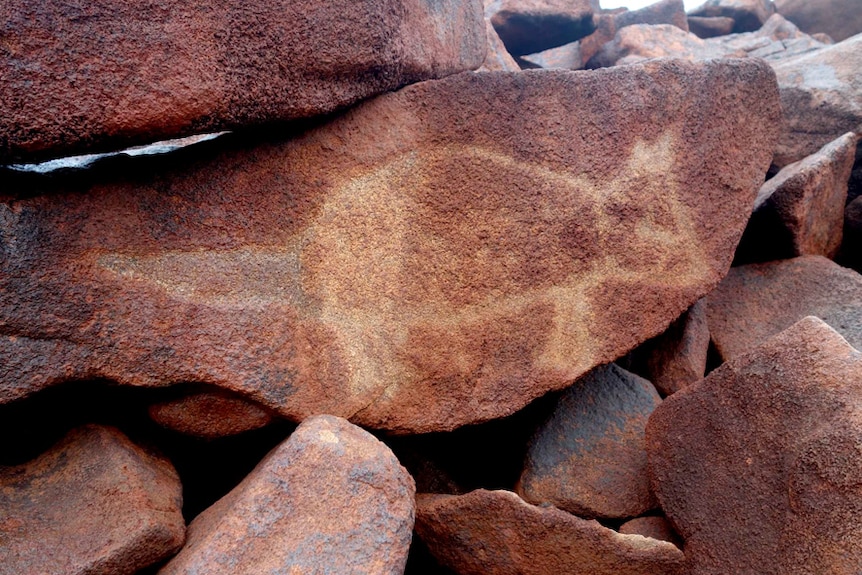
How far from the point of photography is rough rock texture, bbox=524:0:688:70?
2.26 meters

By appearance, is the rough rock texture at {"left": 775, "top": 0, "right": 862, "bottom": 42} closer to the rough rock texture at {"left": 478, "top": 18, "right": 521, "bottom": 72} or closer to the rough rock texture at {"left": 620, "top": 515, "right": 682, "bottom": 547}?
the rough rock texture at {"left": 478, "top": 18, "right": 521, "bottom": 72}

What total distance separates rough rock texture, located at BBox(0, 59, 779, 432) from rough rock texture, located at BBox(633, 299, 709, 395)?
0.38ft

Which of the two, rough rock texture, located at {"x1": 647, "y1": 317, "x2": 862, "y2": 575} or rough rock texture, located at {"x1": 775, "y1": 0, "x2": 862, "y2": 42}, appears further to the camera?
rough rock texture, located at {"x1": 775, "y1": 0, "x2": 862, "y2": 42}

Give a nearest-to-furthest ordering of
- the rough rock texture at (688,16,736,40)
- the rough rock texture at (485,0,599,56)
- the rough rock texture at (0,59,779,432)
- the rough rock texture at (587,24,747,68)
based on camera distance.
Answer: the rough rock texture at (0,59,779,432) → the rough rock texture at (485,0,599,56) → the rough rock texture at (587,24,747,68) → the rough rock texture at (688,16,736,40)

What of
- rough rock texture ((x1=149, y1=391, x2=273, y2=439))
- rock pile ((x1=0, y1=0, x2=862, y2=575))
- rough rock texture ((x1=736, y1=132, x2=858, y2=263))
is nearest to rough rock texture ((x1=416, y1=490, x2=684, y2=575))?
rock pile ((x1=0, y1=0, x2=862, y2=575))

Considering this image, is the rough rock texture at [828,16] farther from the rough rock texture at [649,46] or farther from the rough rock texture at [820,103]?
the rough rock texture at [820,103]

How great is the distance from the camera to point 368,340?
2.86 ft

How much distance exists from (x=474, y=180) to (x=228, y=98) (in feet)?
1.08

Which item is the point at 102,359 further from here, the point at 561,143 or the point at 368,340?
the point at 561,143

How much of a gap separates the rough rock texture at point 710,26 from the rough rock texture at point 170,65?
7.82ft

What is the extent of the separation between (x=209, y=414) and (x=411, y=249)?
0.32 m

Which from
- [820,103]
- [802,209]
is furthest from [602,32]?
[802,209]

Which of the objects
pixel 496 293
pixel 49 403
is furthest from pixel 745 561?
pixel 49 403

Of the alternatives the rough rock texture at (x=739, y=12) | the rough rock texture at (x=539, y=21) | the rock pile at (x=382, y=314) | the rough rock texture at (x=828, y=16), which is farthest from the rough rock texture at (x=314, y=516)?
the rough rock texture at (x=828, y=16)
